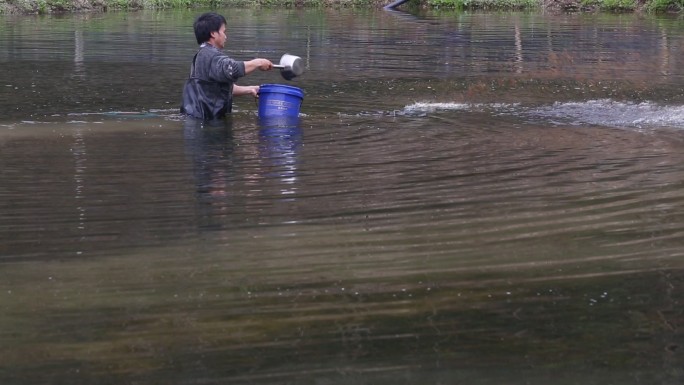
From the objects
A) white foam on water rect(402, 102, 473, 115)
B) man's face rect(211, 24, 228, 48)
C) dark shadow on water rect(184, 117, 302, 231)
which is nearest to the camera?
dark shadow on water rect(184, 117, 302, 231)

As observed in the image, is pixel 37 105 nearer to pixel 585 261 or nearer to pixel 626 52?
pixel 585 261

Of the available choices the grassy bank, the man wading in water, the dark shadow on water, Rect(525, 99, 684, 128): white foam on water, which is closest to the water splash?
Rect(525, 99, 684, 128): white foam on water

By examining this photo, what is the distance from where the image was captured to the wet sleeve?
444 inches

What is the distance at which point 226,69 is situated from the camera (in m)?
11.3

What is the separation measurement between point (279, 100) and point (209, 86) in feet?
2.42

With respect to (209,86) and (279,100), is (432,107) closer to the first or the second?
(279,100)

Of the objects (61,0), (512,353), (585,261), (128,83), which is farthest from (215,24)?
(61,0)

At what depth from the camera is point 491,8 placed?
40.5 metres

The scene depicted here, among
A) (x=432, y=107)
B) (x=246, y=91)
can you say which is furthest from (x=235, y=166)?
(x=432, y=107)

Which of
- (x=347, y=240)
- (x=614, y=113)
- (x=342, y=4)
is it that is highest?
(x=342, y=4)

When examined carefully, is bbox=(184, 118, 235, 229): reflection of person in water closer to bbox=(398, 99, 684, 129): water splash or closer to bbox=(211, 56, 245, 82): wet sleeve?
bbox=(211, 56, 245, 82): wet sleeve

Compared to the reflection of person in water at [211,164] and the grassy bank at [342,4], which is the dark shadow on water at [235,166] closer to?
the reflection of person in water at [211,164]

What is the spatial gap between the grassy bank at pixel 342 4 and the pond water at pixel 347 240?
22499 mm

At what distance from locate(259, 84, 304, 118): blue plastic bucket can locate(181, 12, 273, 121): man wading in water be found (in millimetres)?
131
